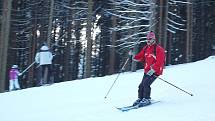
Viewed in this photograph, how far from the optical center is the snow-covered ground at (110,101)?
10.2 m

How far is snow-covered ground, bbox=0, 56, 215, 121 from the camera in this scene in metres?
10.2

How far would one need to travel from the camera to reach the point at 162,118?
9.64 m

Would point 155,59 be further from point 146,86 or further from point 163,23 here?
point 163,23

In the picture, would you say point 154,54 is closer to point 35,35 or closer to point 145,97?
point 145,97

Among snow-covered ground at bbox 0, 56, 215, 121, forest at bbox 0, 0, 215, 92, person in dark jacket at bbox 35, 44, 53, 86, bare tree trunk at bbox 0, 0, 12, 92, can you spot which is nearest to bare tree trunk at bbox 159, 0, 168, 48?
forest at bbox 0, 0, 215, 92

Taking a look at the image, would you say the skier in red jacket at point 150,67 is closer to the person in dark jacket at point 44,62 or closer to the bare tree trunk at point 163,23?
the person in dark jacket at point 44,62

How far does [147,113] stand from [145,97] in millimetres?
844

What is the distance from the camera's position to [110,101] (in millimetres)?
12891

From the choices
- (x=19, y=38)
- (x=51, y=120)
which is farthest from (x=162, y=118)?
(x=19, y=38)

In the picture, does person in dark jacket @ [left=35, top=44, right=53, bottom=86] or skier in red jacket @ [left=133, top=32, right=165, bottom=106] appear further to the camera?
person in dark jacket @ [left=35, top=44, right=53, bottom=86]

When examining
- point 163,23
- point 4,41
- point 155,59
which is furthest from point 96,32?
point 155,59

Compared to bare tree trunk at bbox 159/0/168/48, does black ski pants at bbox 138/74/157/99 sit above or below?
below

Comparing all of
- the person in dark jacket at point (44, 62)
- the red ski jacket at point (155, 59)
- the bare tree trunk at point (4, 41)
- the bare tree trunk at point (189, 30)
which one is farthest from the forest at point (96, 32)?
the red ski jacket at point (155, 59)

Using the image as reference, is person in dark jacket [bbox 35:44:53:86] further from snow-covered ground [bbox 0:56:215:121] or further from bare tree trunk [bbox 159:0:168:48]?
bare tree trunk [bbox 159:0:168:48]
